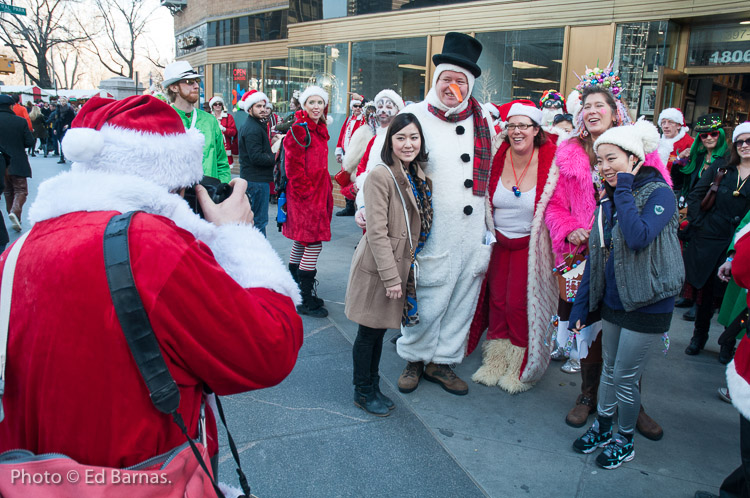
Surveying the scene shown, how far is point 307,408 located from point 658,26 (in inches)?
314

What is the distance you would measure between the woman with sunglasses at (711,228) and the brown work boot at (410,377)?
7.97 feet

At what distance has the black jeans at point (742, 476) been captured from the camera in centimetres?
230

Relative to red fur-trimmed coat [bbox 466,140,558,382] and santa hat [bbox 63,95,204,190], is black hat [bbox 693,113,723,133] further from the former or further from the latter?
santa hat [bbox 63,95,204,190]

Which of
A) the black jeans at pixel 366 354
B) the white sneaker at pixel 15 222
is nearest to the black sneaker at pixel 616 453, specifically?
the black jeans at pixel 366 354

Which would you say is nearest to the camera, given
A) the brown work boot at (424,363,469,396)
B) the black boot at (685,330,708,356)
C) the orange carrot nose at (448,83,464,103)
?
the orange carrot nose at (448,83,464,103)

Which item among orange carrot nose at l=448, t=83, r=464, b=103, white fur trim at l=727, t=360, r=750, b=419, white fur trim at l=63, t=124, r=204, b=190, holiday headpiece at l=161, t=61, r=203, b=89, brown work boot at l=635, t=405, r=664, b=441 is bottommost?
brown work boot at l=635, t=405, r=664, b=441

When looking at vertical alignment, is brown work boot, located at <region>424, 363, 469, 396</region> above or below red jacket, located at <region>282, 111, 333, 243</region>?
below

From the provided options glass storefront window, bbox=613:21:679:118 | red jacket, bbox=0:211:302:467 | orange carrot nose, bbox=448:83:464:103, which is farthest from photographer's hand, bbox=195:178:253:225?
glass storefront window, bbox=613:21:679:118

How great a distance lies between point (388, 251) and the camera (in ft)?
10.5

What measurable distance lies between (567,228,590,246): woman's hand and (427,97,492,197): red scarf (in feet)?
2.11

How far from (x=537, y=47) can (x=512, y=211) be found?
6.75 meters

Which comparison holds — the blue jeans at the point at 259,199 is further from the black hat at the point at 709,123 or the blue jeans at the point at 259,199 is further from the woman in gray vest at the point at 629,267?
the black hat at the point at 709,123

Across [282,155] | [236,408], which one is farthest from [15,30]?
[236,408]

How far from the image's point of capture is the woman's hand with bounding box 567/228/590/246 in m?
3.31
